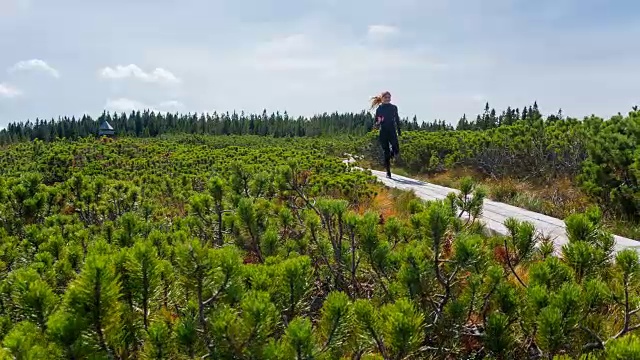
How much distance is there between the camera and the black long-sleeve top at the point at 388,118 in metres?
9.98

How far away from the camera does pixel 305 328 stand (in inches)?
48.5

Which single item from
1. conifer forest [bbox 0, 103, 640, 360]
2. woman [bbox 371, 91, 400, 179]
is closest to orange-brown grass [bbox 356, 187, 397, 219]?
conifer forest [bbox 0, 103, 640, 360]

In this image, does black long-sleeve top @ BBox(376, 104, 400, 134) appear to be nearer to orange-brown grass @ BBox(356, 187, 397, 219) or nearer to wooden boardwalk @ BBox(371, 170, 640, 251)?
wooden boardwalk @ BBox(371, 170, 640, 251)

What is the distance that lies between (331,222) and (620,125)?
20.7 feet

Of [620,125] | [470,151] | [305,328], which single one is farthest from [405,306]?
[470,151]

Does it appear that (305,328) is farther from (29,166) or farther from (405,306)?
(29,166)

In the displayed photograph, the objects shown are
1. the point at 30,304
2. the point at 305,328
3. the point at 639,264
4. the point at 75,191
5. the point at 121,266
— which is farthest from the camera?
the point at 75,191

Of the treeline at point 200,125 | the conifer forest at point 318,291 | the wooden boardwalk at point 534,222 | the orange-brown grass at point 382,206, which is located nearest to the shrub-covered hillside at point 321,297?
the conifer forest at point 318,291

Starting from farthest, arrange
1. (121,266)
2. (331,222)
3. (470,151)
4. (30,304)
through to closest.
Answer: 1. (470,151)
2. (331,222)
3. (121,266)
4. (30,304)

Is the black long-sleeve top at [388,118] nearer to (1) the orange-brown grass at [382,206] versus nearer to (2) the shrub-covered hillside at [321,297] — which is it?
(1) the orange-brown grass at [382,206]

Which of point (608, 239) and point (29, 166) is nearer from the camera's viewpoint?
point (608, 239)

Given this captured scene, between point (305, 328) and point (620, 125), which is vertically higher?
point (620, 125)

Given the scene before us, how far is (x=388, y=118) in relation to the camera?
9.98 metres

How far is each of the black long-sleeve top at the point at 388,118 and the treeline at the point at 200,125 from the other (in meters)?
48.3
